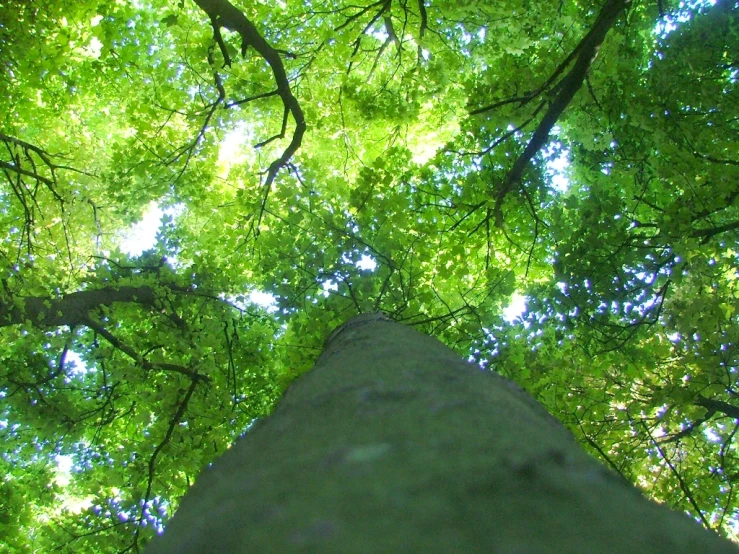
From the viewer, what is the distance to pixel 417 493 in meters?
0.64

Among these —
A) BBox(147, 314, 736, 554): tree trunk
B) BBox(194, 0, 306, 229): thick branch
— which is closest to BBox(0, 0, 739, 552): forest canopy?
BBox(194, 0, 306, 229): thick branch

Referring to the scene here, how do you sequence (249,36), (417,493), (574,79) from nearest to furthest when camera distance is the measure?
(417,493) < (574,79) < (249,36)

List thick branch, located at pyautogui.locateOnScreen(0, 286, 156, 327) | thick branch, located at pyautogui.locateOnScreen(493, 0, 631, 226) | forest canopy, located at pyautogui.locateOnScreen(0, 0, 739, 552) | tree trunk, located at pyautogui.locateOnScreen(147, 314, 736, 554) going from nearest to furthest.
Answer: tree trunk, located at pyautogui.locateOnScreen(147, 314, 736, 554)
thick branch, located at pyautogui.locateOnScreen(493, 0, 631, 226)
forest canopy, located at pyautogui.locateOnScreen(0, 0, 739, 552)
thick branch, located at pyautogui.locateOnScreen(0, 286, 156, 327)

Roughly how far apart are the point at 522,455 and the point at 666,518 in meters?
0.19

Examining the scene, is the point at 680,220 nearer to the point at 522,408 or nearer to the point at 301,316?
the point at 301,316

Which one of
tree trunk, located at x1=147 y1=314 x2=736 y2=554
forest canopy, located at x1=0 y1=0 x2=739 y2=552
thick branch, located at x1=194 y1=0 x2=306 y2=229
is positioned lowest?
tree trunk, located at x1=147 y1=314 x2=736 y2=554

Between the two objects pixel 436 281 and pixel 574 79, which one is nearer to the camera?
pixel 574 79

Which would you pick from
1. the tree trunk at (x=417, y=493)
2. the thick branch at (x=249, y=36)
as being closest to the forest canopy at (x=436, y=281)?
the thick branch at (x=249, y=36)

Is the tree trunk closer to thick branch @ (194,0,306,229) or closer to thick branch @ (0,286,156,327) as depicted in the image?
thick branch @ (0,286,156,327)

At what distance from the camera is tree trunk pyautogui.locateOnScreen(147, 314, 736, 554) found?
57 centimetres

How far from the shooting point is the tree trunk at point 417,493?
0.57 metres

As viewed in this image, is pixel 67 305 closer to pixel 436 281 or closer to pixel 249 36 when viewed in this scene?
pixel 249 36

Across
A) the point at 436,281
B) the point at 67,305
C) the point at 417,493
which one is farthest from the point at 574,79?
the point at 67,305

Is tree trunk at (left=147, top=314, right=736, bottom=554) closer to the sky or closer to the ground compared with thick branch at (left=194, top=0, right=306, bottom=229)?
closer to the ground
